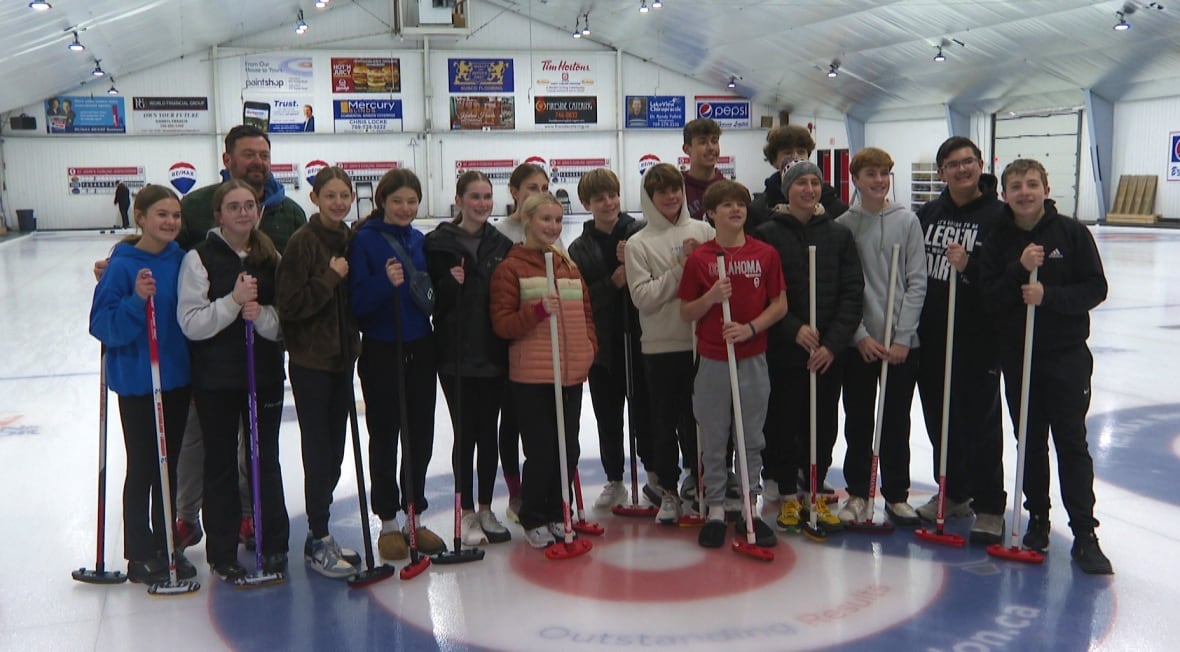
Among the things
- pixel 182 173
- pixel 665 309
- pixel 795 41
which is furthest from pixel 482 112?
pixel 665 309

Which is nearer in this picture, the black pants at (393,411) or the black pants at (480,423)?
the black pants at (393,411)

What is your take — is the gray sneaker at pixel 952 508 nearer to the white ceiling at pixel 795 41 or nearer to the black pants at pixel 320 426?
the black pants at pixel 320 426

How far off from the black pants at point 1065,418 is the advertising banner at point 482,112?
2763 centimetres

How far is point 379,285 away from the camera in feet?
11.5

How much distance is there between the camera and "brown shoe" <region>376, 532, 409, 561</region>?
375cm

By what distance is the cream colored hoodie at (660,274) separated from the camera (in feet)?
12.6

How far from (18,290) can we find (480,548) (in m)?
12.0

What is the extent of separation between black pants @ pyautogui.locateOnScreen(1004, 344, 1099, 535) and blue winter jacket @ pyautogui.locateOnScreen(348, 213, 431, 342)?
2177mm

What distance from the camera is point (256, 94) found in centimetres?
2880

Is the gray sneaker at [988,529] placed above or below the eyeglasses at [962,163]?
below

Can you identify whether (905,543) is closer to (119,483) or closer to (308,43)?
(119,483)

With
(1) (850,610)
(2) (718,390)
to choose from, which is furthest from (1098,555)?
(2) (718,390)

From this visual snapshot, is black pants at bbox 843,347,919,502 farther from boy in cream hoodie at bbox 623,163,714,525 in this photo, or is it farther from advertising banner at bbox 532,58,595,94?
advertising banner at bbox 532,58,595,94

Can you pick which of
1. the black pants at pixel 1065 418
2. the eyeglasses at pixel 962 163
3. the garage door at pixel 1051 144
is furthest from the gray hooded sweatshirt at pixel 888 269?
the garage door at pixel 1051 144
